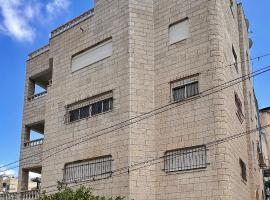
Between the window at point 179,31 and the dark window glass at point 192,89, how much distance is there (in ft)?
7.49

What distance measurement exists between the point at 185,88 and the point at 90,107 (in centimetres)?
506

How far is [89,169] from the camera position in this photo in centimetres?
2073

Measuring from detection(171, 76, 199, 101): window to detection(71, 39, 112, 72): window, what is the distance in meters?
3.87

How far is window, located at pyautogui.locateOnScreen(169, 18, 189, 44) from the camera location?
20.0 meters

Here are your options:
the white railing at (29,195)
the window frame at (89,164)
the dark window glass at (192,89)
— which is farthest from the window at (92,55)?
the white railing at (29,195)

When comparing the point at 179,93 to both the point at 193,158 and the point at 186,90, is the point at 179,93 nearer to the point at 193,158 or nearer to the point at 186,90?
the point at 186,90

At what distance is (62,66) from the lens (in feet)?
78.8

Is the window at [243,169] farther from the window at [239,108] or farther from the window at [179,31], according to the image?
the window at [179,31]

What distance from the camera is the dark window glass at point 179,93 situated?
1931 cm

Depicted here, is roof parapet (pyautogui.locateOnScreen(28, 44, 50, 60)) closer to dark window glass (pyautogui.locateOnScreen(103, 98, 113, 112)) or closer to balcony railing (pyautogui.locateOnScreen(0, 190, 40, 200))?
dark window glass (pyautogui.locateOnScreen(103, 98, 113, 112))

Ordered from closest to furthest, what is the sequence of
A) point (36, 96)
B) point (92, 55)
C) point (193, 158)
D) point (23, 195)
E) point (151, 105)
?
point (193, 158), point (151, 105), point (92, 55), point (23, 195), point (36, 96)

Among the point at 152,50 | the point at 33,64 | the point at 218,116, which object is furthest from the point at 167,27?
the point at 33,64

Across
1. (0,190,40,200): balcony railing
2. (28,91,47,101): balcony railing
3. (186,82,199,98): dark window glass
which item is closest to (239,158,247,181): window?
(186,82,199,98): dark window glass

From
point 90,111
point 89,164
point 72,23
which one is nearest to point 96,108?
point 90,111
